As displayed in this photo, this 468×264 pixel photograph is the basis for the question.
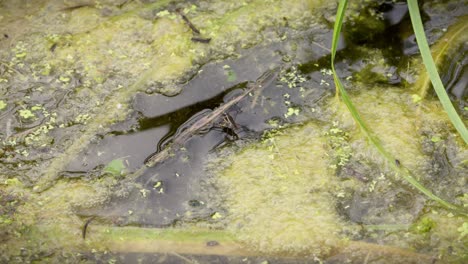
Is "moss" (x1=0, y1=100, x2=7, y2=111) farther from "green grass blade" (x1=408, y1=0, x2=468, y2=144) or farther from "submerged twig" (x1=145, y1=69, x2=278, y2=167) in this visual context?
"green grass blade" (x1=408, y1=0, x2=468, y2=144)

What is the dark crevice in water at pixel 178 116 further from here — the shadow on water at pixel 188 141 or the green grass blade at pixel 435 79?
the green grass blade at pixel 435 79

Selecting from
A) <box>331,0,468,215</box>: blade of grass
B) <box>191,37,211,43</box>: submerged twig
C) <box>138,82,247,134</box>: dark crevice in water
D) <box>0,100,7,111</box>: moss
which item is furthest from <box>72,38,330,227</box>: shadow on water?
<box>0,100,7,111</box>: moss

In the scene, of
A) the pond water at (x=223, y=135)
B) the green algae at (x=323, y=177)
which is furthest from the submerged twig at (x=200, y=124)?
the green algae at (x=323, y=177)

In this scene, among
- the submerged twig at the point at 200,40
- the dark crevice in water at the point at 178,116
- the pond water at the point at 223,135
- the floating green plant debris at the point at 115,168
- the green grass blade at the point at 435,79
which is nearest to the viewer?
the green grass blade at the point at 435,79

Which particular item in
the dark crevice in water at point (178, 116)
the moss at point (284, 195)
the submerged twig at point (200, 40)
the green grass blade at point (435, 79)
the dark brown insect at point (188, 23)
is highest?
the green grass blade at point (435, 79)

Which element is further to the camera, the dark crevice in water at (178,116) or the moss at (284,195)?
the dark crevice in water at (178,116)

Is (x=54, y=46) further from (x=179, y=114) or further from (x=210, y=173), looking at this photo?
(x=210, y=173)

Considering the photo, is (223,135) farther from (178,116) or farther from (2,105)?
(2,105)
